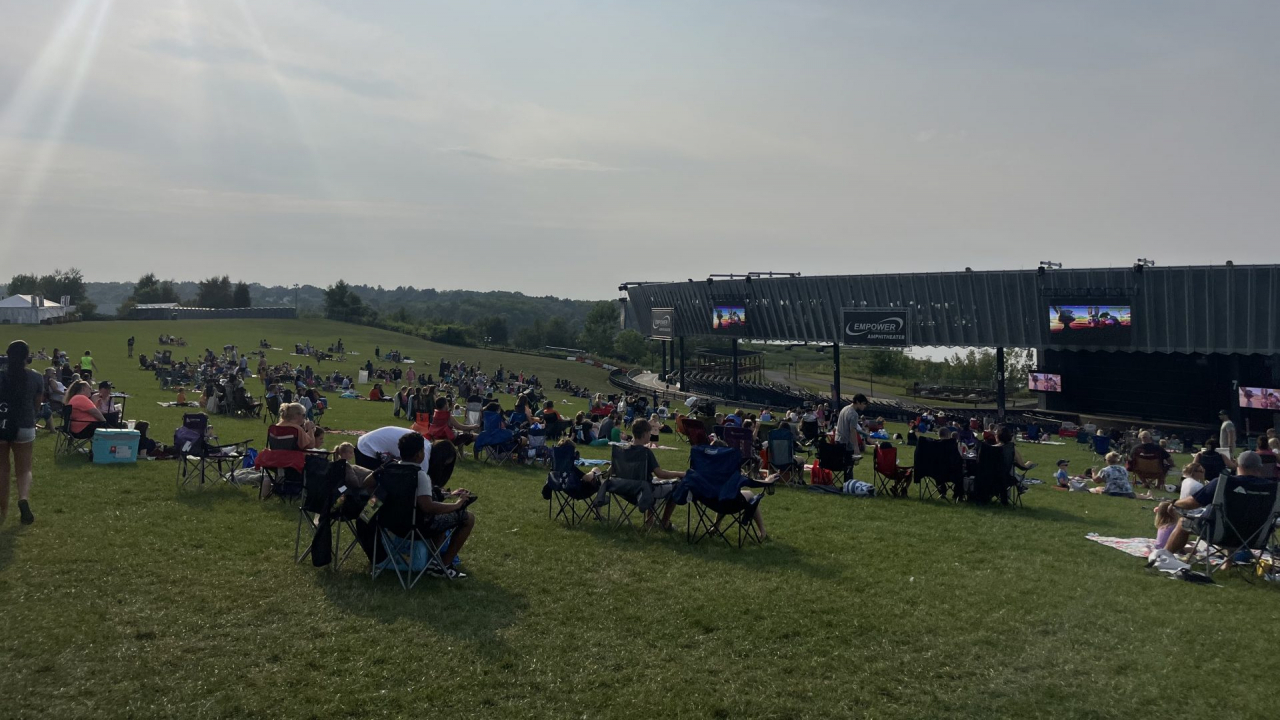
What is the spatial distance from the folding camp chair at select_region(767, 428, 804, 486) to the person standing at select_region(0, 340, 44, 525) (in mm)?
9623

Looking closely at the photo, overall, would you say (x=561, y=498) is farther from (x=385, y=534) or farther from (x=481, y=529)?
(x=385, y=534)

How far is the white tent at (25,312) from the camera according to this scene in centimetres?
7044

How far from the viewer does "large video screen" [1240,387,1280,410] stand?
124ft

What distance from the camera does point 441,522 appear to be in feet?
25.1

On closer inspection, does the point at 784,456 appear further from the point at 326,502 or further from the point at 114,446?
the point at 114,446

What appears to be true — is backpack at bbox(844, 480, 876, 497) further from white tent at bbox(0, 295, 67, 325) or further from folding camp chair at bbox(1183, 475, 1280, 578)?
white tent at bbox(0, 295, 67, 325)

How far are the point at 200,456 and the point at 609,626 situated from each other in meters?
7.20

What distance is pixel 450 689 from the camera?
528cm

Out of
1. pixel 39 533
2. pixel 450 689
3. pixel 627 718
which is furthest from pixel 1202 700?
pixel 39 533

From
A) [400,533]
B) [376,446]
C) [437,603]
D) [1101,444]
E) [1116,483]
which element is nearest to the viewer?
[437,603]

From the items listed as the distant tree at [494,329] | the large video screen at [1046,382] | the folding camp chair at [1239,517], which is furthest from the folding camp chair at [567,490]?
the distant tree at [494,329]

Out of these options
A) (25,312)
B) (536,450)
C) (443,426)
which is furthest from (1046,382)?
(25,312)

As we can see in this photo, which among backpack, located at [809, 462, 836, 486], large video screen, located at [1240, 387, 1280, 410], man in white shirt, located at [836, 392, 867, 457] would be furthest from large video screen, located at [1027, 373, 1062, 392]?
backpack, located at [809, 462, 836, 486]

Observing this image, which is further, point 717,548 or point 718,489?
point 718,489
